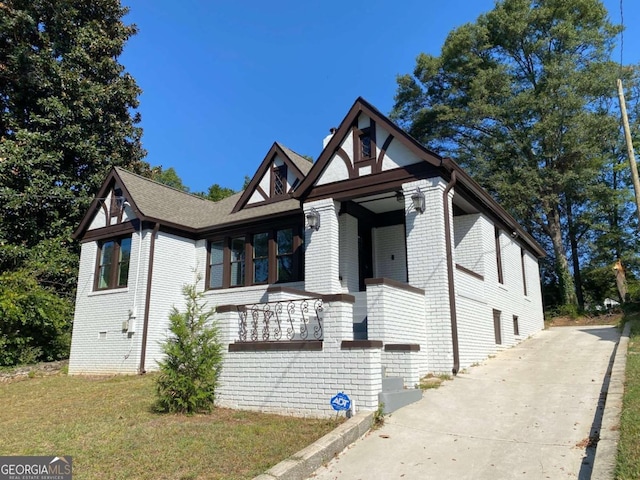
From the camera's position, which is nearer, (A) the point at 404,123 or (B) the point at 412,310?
(B) the point at 412,310

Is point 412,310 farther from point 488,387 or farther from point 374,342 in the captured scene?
point 374,342

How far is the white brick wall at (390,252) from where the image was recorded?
518 inches

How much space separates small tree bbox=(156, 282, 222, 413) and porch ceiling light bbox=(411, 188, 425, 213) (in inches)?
205

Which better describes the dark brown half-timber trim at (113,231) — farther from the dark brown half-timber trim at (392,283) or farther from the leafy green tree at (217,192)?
the leafy green tree at (217,192)

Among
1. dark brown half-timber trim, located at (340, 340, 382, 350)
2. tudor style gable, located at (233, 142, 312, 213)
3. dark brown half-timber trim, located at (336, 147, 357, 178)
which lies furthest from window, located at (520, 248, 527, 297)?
dark brown half-timber trim, located at (340, 340, 382, 350)

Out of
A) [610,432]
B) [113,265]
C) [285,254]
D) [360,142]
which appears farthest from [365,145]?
[113,265]

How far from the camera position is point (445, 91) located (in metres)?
29.3

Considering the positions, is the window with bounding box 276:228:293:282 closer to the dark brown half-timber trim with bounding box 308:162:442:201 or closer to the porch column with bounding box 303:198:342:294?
the porch column with bounding box 303:198:342:294

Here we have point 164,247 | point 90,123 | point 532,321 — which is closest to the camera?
point 164,247

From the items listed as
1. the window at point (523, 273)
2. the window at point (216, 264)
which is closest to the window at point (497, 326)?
the window at point (523, 273)

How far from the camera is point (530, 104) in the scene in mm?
24938

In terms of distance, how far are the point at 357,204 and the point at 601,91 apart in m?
19.2

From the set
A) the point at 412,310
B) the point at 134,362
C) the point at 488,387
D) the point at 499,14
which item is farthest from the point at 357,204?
the point at 499,14

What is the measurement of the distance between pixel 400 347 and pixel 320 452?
3488 millimetres
